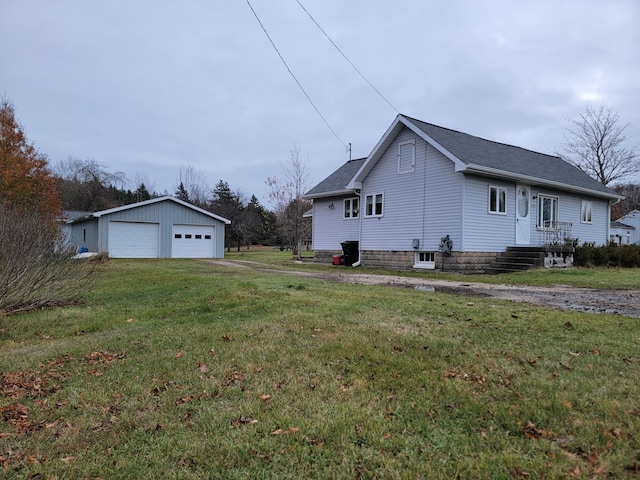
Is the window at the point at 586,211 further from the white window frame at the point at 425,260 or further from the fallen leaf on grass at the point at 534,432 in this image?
the fallen leaf on grass at the point at 534,432

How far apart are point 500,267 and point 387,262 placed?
14.8ft

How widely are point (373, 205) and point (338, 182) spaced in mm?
3892

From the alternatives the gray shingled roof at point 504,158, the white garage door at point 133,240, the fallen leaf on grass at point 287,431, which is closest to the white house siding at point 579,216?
the gray shingled roof at point 504,158

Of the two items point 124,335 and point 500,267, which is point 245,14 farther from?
point 500,267

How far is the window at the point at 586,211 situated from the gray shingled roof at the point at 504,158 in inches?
30.8

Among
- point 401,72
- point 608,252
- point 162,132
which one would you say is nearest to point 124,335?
point 401,72

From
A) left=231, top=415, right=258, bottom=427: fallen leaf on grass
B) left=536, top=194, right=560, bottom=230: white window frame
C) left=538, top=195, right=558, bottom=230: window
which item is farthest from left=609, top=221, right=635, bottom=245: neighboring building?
left=231, top=415, right=258, bottom=427: fallen leaf on grass

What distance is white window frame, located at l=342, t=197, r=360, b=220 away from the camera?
1936 cm

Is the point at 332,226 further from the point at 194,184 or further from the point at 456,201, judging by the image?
the point at 194,184

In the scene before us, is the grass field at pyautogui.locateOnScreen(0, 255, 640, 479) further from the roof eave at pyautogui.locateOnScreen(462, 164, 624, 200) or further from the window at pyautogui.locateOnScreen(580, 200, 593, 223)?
the window at pyautogui.locateOnScreen(580, 200, 593, 223)

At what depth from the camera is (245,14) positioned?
9273 mm

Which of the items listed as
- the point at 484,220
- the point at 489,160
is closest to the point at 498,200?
the point at 484,220

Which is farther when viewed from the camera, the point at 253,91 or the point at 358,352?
the point at 253,91

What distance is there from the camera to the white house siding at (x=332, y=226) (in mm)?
19703
